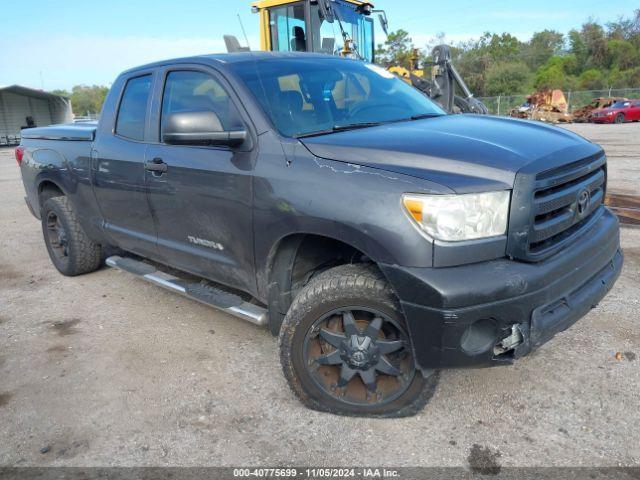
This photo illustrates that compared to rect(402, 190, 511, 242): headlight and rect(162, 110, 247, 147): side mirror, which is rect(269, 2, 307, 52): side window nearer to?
rect(162, 110, 247, 147): side mirror

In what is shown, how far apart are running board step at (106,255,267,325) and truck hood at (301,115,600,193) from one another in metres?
1.10

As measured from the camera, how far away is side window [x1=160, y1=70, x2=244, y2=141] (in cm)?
318

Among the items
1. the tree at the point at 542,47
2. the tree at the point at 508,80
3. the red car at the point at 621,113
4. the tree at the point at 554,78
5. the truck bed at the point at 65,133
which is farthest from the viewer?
the tree at the point at 542,47

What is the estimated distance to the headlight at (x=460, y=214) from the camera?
2.30m

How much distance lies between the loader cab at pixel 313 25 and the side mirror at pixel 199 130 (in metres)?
5.83

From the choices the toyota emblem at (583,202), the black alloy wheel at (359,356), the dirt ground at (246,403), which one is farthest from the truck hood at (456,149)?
the dirt ground at (246,403)

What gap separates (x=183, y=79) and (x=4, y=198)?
28.6 feet

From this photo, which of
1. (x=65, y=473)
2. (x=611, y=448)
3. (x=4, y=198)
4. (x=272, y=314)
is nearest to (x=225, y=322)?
(x=272, y=314)

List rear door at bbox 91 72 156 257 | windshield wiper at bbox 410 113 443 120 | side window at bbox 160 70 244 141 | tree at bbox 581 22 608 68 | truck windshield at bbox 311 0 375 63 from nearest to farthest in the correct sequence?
side window at bbox 160 70 244 141, windshield wiper at bbox 410 113 443 120, rear door at bbox 91 72 156 257, truck windshield at bbox 311 0 375 63, tree at bbox 581 22 608 68

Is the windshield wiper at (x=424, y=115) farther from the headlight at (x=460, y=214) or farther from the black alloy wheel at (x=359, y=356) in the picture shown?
the black alloy wheel at (x=359, y=356)

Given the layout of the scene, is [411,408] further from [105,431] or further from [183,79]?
[183,79]

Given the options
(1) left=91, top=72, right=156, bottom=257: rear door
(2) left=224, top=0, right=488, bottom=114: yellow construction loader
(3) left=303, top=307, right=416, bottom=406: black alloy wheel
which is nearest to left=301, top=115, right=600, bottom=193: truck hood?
(3) left=303, top=307, right=416, bottom=406: black alloy wheel

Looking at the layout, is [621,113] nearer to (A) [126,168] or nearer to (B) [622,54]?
(B) [622,54]

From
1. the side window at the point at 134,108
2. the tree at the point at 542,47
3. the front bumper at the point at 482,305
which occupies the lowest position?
the front bumper at the point at 482,305
